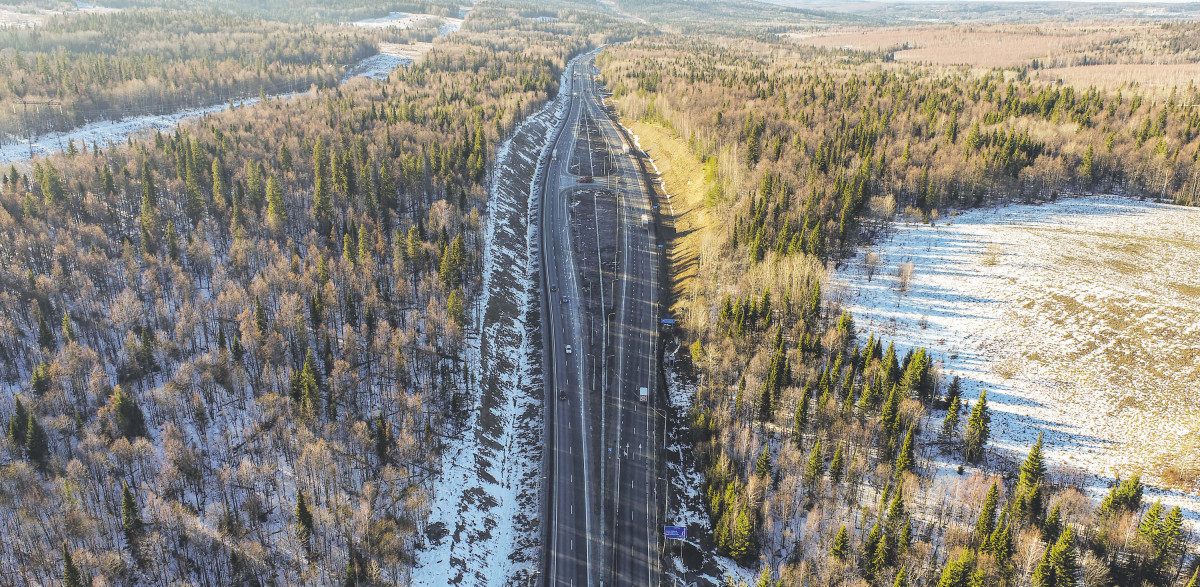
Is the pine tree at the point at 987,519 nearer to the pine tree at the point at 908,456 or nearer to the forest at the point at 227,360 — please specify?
the pine tree at the point at 908,456

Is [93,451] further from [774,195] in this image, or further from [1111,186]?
[1111,186]

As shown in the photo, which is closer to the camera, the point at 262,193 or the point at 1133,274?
the point at 1133,274

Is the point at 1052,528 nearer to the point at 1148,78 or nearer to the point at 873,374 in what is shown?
the point at 873,374

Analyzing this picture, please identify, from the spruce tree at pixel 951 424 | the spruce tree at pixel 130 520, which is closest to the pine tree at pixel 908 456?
the spruce tree at pixel 951 424

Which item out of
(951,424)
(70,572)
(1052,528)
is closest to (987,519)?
(1052,528)

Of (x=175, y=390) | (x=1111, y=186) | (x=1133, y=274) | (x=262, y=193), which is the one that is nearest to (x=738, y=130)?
(x=1111, y=186)

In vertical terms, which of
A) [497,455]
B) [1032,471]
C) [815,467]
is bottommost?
[497,455]
